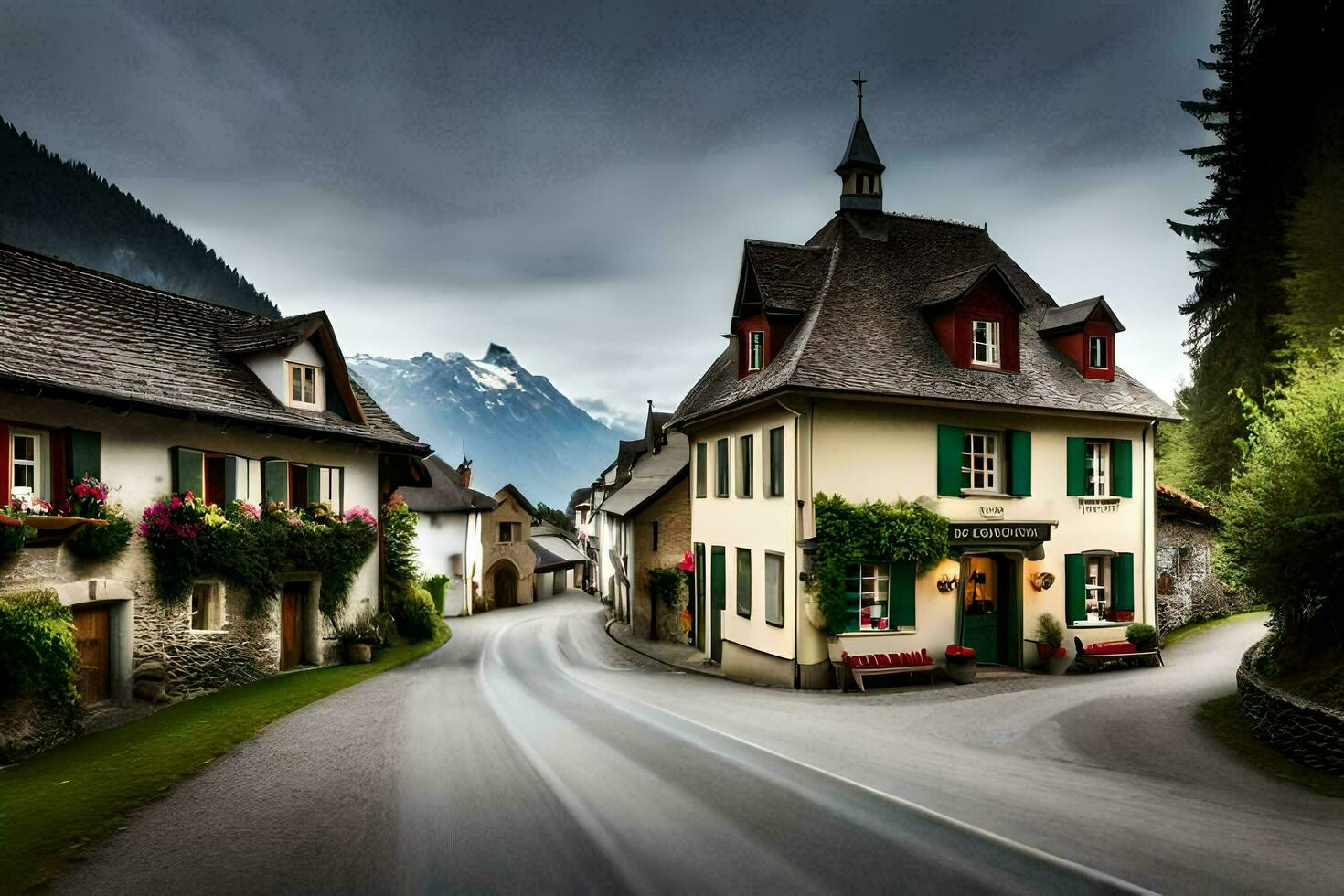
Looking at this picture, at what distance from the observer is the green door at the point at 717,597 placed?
23.0 meters

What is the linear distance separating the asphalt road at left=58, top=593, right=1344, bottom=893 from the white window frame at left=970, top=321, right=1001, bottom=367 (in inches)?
350

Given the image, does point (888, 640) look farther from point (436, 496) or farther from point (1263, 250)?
point (436, 496)

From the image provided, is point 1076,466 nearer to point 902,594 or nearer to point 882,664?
point 902,594

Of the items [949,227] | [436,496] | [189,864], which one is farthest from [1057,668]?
[436,496]

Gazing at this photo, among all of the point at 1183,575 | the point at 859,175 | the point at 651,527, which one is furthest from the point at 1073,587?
the point at 651,527

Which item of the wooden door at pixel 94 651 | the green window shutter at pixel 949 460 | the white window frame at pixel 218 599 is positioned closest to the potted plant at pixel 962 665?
the green window shutter at pixel 949 460

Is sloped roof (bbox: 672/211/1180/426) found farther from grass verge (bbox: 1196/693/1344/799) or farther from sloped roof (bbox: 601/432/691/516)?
sloped roof (bbox: 601/432/691/516)

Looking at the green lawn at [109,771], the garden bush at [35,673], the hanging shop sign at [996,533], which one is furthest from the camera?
the hanging shop sign at [996,533]

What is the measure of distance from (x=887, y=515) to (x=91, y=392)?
51.9 feet

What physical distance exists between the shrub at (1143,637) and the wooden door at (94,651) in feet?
74.9

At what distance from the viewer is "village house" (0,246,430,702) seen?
13016 mm

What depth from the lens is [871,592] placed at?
59.9 ft

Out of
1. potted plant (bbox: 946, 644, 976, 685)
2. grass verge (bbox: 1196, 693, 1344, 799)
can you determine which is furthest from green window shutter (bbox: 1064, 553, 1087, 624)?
grass verge (bbox: 1196, 693, 1344, 799)

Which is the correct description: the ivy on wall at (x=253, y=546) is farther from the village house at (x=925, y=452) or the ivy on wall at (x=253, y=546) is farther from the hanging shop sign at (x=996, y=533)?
the hanging shop sign at (x=996, y=533)
